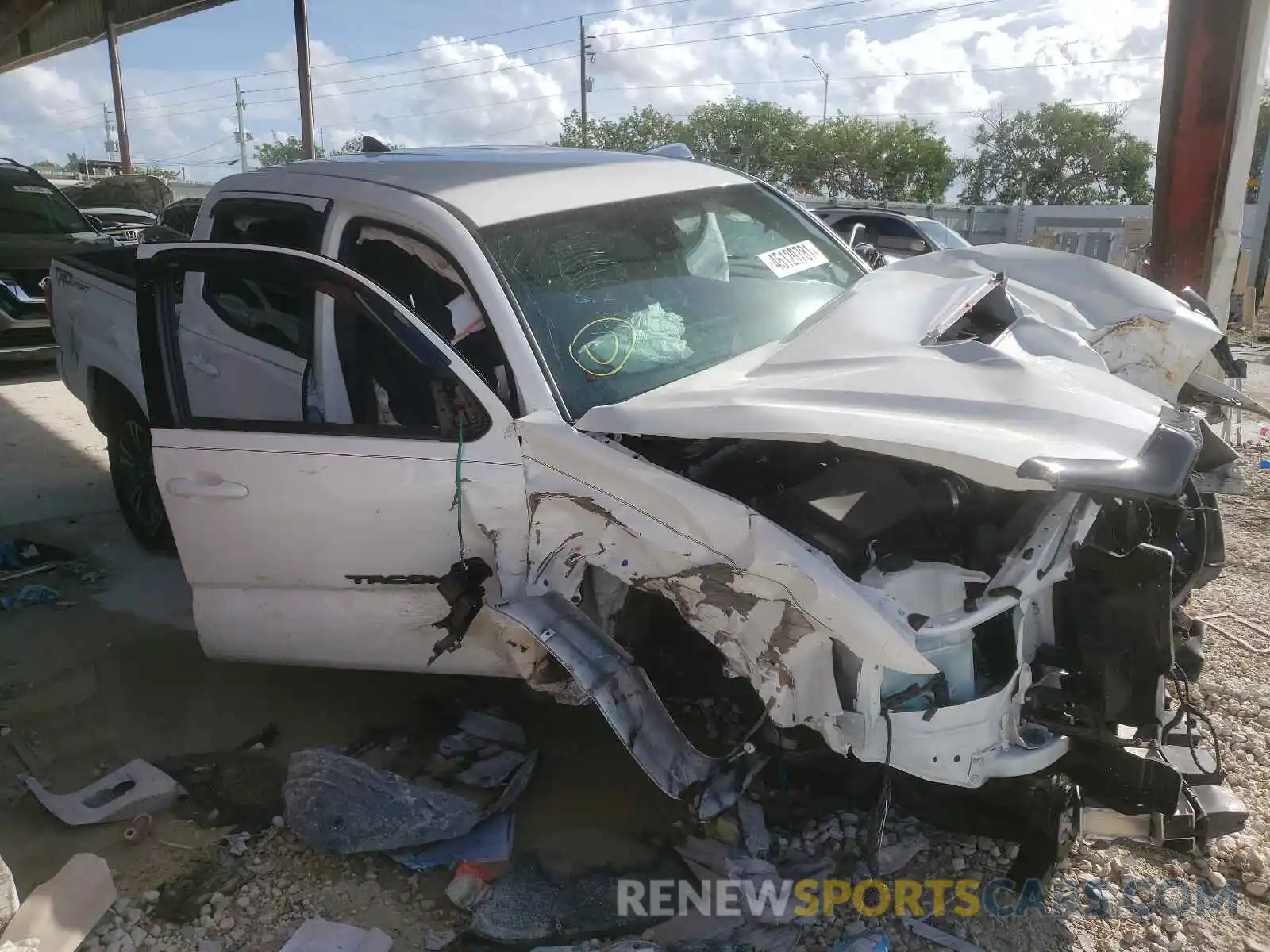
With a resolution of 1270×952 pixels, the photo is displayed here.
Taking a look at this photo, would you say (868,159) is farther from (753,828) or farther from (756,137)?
(753,828)

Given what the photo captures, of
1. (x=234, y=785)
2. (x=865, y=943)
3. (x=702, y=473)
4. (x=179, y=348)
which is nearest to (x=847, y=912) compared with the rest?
(x=865, y=943)

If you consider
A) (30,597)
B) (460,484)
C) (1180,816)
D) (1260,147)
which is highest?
(1260,147)

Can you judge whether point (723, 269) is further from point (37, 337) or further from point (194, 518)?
point (37, 337)

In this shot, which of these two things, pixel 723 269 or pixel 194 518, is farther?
pixel 723 269

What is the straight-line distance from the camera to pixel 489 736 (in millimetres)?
3248

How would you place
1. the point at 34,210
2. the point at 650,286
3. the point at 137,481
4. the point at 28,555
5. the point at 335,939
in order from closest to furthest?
the point at 335,939, the point at 650,286, the point at 137,481, the point at 28,555, the point at 34,210

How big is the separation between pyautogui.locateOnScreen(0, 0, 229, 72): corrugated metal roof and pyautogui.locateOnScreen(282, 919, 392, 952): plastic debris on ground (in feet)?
50.1

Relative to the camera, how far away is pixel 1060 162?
47188 mm

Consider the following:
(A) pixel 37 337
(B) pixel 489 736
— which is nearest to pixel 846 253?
(B) pixel 489 736

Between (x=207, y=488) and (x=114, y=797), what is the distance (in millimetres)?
1069

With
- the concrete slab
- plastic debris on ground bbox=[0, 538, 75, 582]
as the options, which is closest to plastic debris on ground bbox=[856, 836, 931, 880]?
plastic debris on ground bbox=[0, 538, 75, 582]

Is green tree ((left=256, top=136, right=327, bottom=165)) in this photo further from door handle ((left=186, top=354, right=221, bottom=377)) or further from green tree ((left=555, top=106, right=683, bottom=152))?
door handle ((left=186, top=354, right=221, bottom=377))

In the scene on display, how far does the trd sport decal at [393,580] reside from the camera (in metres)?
2.91

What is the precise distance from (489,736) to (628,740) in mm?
915
